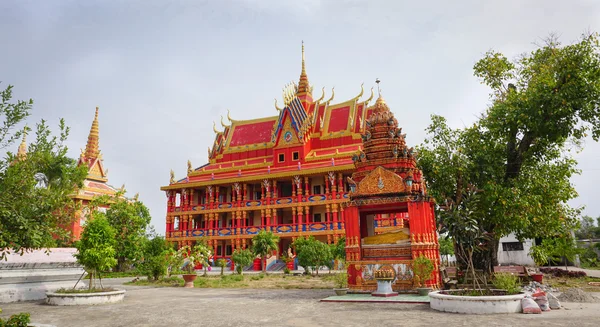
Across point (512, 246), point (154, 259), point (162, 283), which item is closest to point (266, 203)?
point (154, 259)

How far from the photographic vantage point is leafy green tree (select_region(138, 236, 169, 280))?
21641 millimetres

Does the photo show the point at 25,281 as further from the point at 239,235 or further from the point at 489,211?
the point at 239,235

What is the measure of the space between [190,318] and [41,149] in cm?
565

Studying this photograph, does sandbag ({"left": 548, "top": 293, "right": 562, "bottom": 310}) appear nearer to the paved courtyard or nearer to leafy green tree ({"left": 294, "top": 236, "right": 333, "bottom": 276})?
the paved courtyard

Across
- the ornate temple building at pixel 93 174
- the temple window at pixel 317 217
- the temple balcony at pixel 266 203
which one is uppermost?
the ornate temple building at pixel 93 174

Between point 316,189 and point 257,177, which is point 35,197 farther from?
point 316,189

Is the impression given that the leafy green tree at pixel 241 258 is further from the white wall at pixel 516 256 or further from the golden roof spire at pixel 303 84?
the white wall at pixel 516 256

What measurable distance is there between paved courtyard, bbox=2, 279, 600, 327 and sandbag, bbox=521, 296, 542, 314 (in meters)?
0.18

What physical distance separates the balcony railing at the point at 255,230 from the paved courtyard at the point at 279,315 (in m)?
19.1

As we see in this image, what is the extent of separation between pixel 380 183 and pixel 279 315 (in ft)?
21.0

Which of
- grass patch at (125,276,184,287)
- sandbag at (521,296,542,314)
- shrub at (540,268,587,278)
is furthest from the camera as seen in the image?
grass patch at (125,276,184,287)

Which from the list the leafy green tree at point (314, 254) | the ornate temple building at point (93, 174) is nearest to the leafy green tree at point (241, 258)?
the leafy green tree at point (314, 254)

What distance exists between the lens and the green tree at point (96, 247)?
39.2 ft

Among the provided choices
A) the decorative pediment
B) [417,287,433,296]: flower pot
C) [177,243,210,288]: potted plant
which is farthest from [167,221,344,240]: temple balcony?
[417,287,433,296]: flower pot
